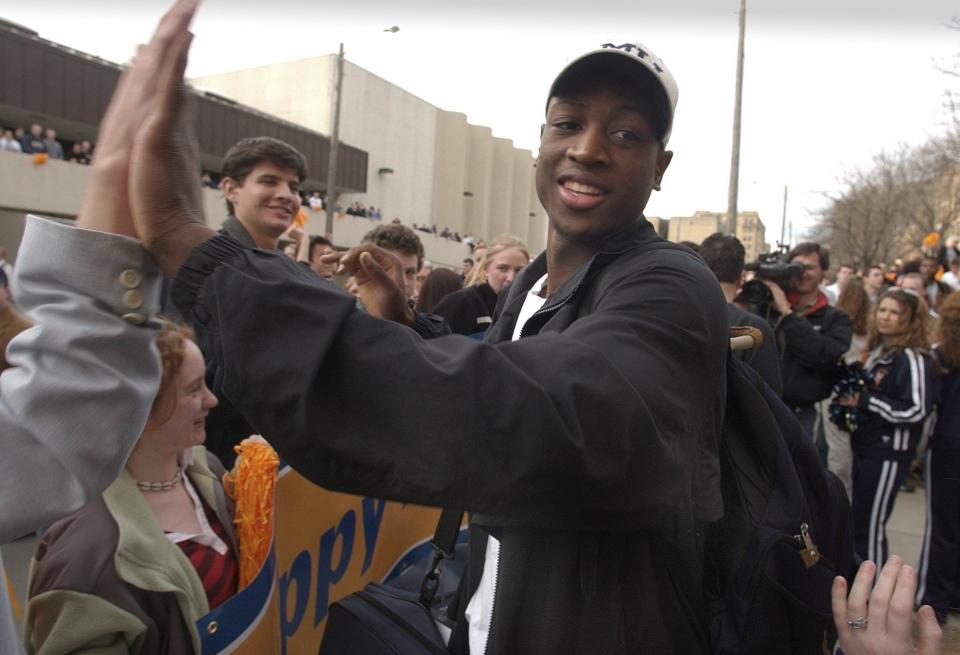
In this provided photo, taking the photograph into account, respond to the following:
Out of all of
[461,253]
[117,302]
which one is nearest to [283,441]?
[117,302]

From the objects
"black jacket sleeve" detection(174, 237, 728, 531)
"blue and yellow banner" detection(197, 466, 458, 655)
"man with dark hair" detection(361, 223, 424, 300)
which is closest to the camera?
"black jacket sleeve" detection(174, 237, 728, 531)

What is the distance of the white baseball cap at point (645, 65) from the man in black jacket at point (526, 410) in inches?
12.5

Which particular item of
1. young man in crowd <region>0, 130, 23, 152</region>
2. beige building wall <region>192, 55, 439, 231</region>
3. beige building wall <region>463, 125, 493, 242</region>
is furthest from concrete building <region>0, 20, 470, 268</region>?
beige building wall <region>463, 125, 493, 242</region>

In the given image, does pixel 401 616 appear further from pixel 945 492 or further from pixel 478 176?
pixel 478 176

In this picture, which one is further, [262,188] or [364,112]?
[364,112]

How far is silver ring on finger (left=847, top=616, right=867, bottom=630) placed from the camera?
134cm

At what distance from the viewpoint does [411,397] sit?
82 centimetres

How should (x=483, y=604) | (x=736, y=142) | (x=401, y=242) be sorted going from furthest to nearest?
(x=736, y=142) < (x=401, y=242) < (x=483, y=604)

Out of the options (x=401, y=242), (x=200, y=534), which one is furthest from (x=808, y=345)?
(x=200, y=534)

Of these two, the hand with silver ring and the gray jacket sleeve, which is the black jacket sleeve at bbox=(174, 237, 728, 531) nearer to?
the gray jacket sleeve

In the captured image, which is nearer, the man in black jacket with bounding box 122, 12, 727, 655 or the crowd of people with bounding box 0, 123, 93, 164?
the man in black jacket with bounding box 122, 12, 727, 655

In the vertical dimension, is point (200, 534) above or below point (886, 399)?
below

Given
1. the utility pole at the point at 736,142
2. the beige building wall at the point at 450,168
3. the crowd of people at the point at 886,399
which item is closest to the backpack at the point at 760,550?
the crowd of people at the point at 886,399

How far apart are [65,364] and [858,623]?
1.39 m
